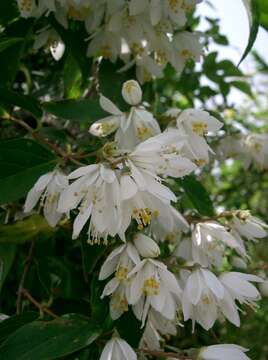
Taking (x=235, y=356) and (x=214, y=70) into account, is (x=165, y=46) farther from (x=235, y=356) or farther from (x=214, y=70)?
(x=235, y=356)

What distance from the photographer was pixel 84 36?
6.26 feet

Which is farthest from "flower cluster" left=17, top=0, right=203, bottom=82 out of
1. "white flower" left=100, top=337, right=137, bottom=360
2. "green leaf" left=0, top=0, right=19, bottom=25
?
"white flower" left=100, top=337, right=137, bottom=360

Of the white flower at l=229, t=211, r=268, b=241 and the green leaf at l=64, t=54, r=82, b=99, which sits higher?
the green leaf at l=64, t=54, r=82, b=99

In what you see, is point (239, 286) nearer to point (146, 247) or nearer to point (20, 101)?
point (146, 247)

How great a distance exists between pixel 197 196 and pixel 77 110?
0.47 metres

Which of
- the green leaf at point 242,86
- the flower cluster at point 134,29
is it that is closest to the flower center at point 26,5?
the flower cluster at point 134,29

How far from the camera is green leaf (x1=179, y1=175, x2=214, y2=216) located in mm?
1748

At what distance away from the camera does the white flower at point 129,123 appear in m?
1.53

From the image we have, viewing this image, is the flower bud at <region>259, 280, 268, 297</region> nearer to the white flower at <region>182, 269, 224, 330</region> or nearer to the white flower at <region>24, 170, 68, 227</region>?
the white flower at <region>182, 269, 224, 330</region>

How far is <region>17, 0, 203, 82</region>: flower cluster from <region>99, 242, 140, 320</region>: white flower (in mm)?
721

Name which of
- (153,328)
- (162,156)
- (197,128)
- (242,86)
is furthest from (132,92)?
(242,86)

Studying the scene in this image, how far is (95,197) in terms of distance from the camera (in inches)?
50.6

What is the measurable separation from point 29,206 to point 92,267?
0.75 ft

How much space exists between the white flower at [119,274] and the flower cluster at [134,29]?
2.37 ft
